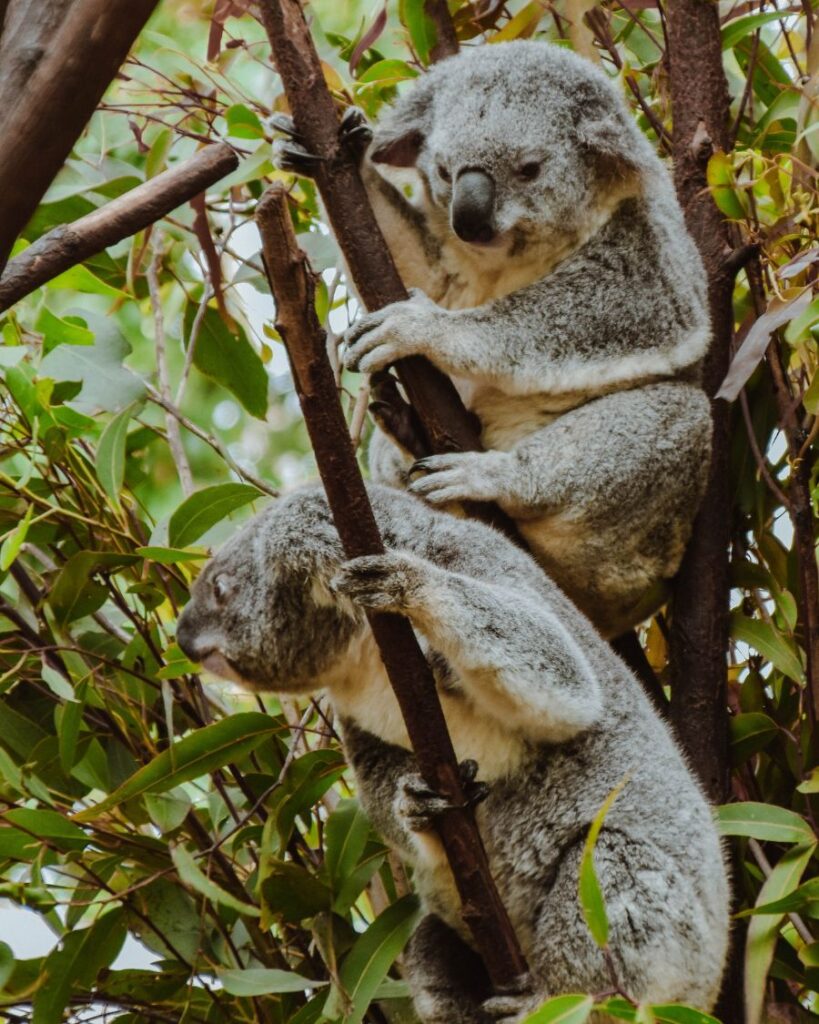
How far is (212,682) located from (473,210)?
1116 mm

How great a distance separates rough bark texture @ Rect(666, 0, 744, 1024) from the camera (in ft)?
8.89

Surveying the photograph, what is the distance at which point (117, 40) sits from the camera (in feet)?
5.44

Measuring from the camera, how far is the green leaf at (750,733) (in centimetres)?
273

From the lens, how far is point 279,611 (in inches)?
92.9

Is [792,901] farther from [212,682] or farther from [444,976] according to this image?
[212,682]

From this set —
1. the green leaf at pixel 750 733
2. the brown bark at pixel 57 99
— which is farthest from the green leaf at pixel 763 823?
the brown bark at pixel 57 99

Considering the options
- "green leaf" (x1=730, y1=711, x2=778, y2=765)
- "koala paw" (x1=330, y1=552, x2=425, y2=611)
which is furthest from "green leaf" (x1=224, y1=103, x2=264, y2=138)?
"green leaf" (x1=730, y1=711, x2=778, y2=765)

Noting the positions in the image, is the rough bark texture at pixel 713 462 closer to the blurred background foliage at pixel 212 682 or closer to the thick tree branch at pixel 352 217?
the blurred background foliage at pixel 212 682

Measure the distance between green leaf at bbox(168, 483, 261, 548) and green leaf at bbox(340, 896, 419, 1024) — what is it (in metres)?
0.81

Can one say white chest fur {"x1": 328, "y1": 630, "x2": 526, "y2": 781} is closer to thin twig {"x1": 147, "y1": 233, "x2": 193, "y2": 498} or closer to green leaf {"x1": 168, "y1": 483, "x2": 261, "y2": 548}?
green leaf {"x1": 168, "y1": 483, "x2": 261, "y2": 548}

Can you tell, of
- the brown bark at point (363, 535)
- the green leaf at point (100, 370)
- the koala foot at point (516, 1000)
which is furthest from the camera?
the green leaf at point (100, 370)

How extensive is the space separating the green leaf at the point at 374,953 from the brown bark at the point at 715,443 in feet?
2.09

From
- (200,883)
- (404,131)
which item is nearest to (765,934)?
(200,883)

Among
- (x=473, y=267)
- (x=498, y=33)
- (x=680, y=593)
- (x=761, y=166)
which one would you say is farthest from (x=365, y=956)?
(x=498, y=33)
